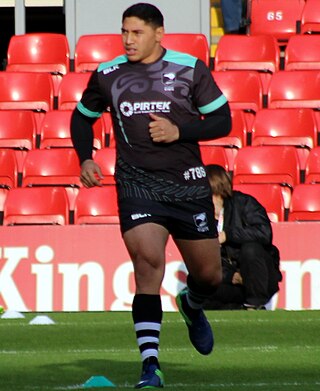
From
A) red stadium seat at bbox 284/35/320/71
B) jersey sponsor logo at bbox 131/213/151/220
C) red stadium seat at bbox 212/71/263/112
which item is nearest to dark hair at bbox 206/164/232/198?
red stadium seat at bbox 212/71/263/112

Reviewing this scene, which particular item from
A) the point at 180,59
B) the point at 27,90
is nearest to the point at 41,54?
the point at 27,90

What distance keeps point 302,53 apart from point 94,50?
97.8 inches

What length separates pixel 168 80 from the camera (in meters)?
6.40

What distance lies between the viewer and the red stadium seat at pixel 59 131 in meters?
14.5

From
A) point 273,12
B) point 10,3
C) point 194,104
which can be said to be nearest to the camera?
point 194,104

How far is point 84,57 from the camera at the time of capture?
16031 millimetres

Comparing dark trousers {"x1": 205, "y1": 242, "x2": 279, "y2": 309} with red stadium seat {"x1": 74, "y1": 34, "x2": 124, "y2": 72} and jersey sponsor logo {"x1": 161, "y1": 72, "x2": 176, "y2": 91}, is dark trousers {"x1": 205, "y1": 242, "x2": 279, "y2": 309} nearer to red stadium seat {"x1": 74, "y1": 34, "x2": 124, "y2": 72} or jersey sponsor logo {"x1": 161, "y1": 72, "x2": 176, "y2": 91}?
red stadium seat {"x1": 74, "y1": 34, "x2": 124, "y2": 72}

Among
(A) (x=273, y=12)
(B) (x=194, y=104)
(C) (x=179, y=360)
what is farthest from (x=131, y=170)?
(A) (x=273, y=12)

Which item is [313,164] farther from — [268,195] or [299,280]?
[299,280]

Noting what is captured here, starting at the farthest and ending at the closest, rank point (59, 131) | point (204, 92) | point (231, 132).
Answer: point (59, 131) < point (231, 132) < point (204, 92)

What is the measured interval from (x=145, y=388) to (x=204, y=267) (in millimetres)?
874

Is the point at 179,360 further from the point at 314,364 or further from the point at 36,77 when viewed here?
the point at 36,77

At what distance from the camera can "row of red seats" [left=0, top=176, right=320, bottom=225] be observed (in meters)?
12.9

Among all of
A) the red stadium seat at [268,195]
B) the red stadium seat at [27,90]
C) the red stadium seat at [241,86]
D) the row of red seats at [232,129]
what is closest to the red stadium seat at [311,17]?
the red stadium seat at [241,86]
